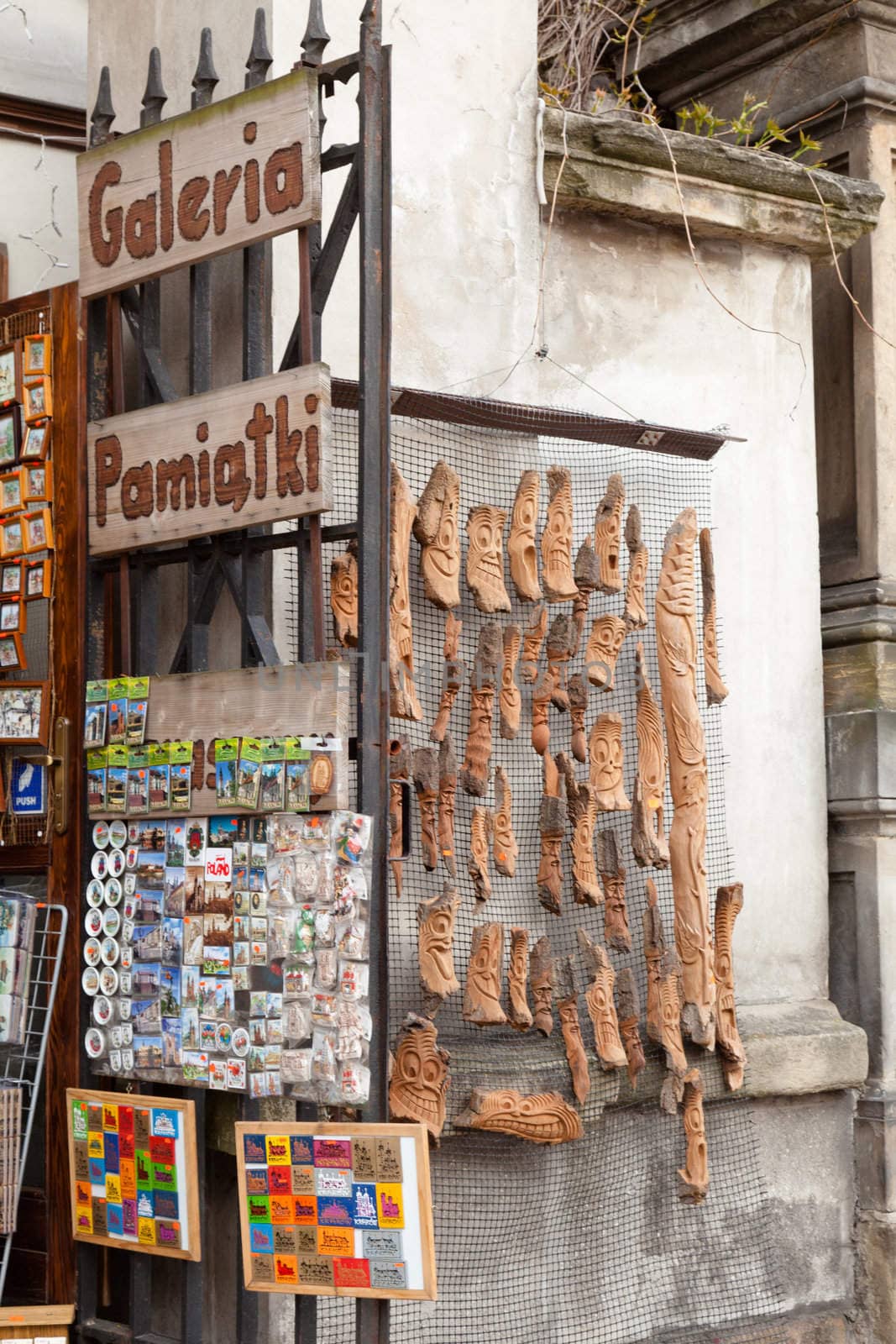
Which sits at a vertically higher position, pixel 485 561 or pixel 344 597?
pixel 485 561

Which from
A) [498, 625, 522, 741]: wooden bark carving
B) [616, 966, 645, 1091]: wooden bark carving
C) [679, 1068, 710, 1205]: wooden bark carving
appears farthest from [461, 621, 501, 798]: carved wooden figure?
[679, 1068, 710, 1205]: wooden bark carving

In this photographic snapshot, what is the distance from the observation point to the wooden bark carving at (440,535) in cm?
416

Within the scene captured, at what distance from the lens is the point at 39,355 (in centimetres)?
405

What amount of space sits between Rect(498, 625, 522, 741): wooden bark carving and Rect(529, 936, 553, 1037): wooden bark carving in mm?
540

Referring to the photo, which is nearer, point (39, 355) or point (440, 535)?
point (39, 355)

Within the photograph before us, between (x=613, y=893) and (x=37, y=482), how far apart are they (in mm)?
1794

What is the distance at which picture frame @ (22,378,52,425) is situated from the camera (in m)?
4.04

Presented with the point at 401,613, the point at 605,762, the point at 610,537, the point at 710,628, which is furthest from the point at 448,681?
the point at 710,628

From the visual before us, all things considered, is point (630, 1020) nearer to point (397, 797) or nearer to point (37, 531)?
point (397, 797)

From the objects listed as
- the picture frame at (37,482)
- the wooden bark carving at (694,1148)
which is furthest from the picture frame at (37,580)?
the wooden bark carving at (694,1148)

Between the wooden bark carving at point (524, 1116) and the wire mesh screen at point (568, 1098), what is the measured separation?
4cm

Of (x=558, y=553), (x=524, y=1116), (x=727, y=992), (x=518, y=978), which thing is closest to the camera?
(x=524, y=1116)

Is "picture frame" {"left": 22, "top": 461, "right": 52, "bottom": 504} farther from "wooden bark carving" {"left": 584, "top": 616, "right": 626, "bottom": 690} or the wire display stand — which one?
"wooden bark carving" {"left": 584, "top": 616, "right": 626, "bottom": 690}

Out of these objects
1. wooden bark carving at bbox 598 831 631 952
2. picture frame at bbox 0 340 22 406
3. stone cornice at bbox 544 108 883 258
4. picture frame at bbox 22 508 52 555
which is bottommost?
wooden bark carving at bbox 598 831 631 952
